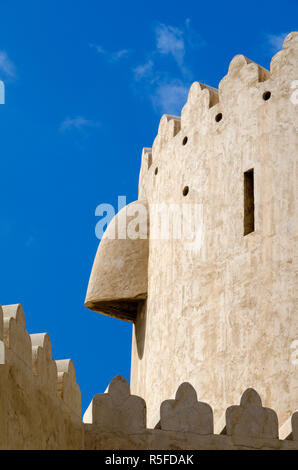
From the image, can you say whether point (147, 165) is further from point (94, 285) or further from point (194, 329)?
point (194, 329)

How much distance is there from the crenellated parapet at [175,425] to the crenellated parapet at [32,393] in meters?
0.21

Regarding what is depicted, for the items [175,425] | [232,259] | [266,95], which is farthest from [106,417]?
[266,95]

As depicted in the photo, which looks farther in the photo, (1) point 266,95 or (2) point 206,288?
(2) point 206,288

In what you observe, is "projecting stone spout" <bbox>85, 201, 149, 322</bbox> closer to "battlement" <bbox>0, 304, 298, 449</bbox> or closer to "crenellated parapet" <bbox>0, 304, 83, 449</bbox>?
"battlement" <bbox>0, 304, 298, 449</bbox>

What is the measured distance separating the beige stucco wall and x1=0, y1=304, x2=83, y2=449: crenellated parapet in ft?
9.20

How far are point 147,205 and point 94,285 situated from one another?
4.60 ft

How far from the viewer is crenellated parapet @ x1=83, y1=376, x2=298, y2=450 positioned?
7.14 m

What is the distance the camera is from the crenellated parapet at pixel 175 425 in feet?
23.4

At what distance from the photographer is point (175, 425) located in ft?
23.9

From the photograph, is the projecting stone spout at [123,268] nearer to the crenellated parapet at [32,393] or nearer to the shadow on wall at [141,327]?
the shadow on wall at [141,327]

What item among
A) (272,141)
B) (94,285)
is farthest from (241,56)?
(94,285)

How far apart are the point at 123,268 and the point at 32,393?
6.57 meters

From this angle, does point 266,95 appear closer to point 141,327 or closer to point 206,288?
point 206,288
